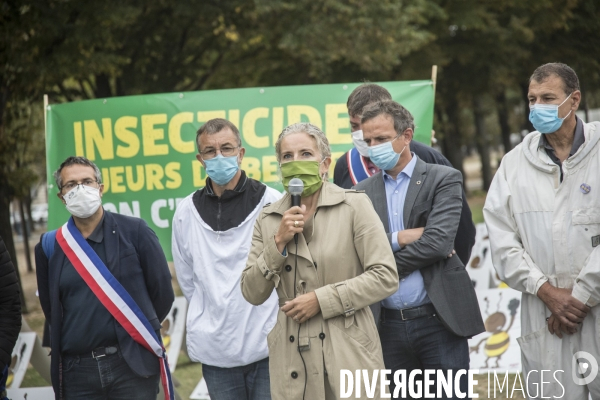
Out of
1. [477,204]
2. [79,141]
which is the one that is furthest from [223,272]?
[477,204]

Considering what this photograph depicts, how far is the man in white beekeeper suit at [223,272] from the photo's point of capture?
14.5ft

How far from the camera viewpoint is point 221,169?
15.2ft

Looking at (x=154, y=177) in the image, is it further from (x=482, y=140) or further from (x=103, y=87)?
(x=482, y=140)

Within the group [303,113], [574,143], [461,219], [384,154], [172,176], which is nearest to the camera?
[574,143]

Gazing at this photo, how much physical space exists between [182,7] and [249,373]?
12.1 metres

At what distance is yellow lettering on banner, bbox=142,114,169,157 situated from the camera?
7.64 meters

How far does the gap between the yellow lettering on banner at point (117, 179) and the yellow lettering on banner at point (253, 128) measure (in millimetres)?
1330

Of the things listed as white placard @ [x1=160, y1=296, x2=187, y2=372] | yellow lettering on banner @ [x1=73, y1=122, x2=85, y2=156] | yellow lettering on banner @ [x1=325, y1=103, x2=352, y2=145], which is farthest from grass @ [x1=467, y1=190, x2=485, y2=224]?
yellow lettering on banner @ [x1=73, y1=122, x2=85, y2=156]

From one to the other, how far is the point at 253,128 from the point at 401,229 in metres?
3.43

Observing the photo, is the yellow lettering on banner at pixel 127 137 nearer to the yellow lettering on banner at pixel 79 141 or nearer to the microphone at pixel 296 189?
the yellow lettering on banner at pixel 79 141

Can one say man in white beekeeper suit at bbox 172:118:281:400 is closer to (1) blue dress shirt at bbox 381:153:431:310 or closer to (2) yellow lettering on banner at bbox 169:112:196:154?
(1) blue dress shirt at bbox 381:153:431:310

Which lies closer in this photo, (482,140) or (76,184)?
(76,184)

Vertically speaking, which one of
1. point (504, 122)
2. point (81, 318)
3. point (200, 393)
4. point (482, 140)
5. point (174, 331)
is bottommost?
point (200, 393)

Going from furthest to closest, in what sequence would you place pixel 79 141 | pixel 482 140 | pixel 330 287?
1. pixel 482 140
2. pixel 79 141
3. pixel 330 287
